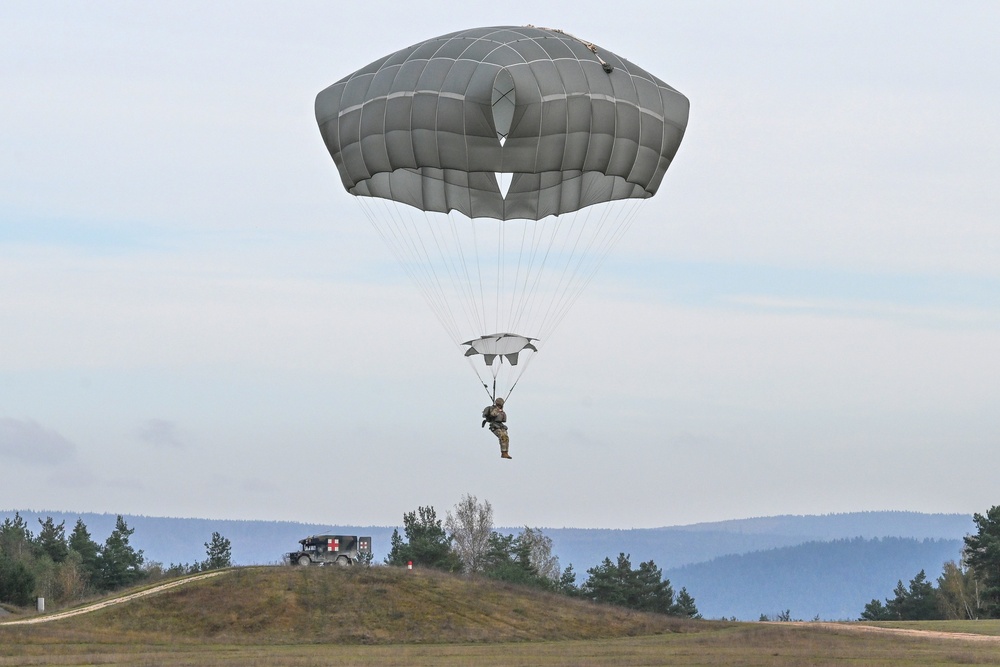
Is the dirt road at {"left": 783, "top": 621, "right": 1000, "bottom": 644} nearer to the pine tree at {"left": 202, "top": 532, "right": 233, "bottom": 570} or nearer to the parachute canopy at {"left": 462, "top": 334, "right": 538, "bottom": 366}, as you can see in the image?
the parachute canopy at {"left": 462, "top": 334, "right": 538, "bottom": 366}

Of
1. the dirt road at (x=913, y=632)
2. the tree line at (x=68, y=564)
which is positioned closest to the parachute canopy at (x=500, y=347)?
the dirt road at (x=913, y=632)

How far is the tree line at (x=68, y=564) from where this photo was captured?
90.1 m

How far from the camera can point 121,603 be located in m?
66.4

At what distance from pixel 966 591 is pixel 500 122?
8409cm

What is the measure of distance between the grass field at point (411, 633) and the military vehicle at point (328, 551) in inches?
164

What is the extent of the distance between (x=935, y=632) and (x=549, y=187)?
31.7 metres

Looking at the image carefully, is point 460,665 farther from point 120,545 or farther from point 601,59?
point 120,545

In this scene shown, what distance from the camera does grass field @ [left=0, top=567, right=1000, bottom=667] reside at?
50.9 metres

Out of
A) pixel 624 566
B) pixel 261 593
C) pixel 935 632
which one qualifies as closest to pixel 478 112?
pixel 261 593

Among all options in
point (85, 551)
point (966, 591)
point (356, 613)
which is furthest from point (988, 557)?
point (85, 551)

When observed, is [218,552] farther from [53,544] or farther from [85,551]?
[53,544]

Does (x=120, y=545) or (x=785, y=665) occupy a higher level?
(x=120, y=545)

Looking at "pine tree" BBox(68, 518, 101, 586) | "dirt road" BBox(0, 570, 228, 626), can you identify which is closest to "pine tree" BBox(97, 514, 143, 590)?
"pine tree" BBox(68, 518, 101, 586)

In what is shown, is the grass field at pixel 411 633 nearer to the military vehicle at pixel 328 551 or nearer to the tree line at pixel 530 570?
the military vehicle at pixel 328 551
